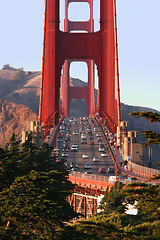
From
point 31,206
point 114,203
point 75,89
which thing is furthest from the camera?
→ point 75,89

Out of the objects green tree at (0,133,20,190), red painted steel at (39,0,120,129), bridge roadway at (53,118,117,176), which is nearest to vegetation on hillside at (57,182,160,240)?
green tree at (0,133,20,190)

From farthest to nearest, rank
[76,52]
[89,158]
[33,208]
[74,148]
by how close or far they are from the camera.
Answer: [76,52]
[74,148]
[89,158]
[33,208]

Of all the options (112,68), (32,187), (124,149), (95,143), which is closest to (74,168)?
(124,149)

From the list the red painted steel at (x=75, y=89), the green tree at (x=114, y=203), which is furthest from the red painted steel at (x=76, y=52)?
the red painted steel at (x=75, y=89)

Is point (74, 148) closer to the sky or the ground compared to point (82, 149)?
closer to the sky

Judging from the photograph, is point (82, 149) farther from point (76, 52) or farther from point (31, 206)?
point (31, 206)

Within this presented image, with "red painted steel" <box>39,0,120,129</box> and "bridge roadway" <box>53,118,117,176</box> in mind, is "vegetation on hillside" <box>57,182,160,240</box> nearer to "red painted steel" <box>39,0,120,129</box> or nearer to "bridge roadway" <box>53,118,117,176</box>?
"bridge roadway" <box>53,118,117,176</box>

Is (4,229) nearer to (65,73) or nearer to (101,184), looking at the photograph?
(101,184)

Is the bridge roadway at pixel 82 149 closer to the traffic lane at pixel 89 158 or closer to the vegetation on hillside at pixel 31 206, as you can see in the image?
the traffic lane at pixel 89 158

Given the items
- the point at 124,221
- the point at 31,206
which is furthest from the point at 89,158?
the point at 31,206

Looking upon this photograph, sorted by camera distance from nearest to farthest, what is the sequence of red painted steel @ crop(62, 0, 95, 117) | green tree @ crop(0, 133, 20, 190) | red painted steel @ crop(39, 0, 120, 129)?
green tree @ crop(0, 133, 20, 190)
red painted steel @ crop(39, 0, 120, 129)
red painted steel @ crop(62, 0, 95, 117)

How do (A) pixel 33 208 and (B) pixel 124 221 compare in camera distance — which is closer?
(A) pixel 33 208
